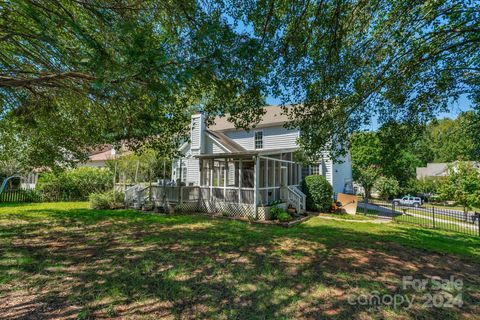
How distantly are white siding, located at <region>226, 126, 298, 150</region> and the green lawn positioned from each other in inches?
398

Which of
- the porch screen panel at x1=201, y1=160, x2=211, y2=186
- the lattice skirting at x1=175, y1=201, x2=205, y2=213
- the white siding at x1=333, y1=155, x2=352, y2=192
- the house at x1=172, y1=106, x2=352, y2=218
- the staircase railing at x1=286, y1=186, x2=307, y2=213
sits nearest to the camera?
the house at x1=172, y1=106, x2=352, y2=218

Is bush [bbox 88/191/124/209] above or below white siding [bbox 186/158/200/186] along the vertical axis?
below

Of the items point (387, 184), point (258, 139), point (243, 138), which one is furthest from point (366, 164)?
point (243, 138)

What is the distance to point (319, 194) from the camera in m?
14.7

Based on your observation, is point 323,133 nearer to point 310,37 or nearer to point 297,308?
point 310,37

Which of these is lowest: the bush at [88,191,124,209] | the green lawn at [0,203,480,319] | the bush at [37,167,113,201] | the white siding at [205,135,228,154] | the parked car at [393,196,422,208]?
the parked car at [393,196,422,208]

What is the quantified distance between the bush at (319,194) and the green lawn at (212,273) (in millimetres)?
6763

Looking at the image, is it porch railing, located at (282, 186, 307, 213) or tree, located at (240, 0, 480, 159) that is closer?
tree, located at (240, 0, 480, 159)

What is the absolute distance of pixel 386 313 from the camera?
323 centimetres

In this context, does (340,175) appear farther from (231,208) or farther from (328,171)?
(231,208)

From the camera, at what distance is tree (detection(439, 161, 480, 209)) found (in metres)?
15.6

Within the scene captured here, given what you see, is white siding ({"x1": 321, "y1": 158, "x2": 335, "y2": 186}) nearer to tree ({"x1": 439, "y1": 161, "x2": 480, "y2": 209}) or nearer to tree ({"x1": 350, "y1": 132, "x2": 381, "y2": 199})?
tree ({"x1": 350, "y1": 132, "x2": 381, "y2": 199})

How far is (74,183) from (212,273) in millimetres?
17710

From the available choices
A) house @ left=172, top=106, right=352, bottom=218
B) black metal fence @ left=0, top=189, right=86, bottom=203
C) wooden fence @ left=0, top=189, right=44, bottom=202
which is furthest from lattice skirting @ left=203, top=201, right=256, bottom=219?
wooden fence @ left=0, top=189, right=44, bottom=202
